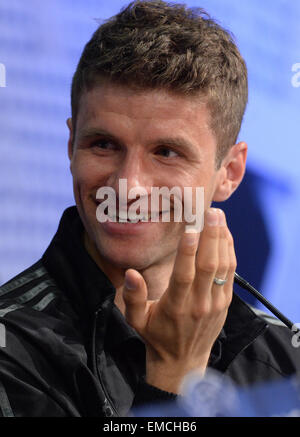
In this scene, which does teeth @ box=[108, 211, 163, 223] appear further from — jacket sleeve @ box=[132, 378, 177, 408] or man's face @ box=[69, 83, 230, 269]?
jacket sleeve @ box=[132, 378, 177, 408]

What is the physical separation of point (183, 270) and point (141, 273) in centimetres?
40

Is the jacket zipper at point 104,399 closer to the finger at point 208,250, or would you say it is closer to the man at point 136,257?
the man at point 136,257

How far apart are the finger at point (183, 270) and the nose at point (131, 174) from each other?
0.32 metres

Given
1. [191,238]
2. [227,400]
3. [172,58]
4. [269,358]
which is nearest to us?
[191,238]

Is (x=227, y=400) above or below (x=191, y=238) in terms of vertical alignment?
below

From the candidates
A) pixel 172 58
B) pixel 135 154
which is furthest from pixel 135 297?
pixel 172 58

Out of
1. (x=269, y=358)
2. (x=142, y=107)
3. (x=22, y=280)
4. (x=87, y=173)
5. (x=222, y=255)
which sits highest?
(x=142, y=107)

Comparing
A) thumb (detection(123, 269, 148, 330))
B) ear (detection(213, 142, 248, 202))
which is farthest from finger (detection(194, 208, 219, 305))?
ear (detection(213, 142, 248, 202))

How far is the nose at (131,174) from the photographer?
1297 millimetres

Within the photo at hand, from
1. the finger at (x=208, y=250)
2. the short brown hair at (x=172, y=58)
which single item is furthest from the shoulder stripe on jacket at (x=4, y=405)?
the short brown hair at (x=172, y=58)

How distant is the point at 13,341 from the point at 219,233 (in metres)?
0.45

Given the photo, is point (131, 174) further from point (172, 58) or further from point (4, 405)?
point (4, 405)

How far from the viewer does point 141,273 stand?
1.41 metres

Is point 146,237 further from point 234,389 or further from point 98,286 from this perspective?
point 234,389
